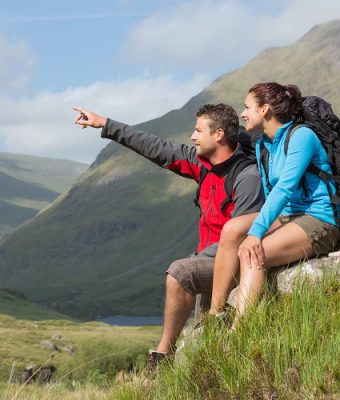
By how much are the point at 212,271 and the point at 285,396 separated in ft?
8.43

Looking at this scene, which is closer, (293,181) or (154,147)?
(293,181)

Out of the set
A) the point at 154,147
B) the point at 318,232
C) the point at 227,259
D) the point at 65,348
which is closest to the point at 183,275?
the point at 227,259

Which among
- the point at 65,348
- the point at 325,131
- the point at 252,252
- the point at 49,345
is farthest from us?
the point at 65,348

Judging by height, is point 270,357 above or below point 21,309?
below

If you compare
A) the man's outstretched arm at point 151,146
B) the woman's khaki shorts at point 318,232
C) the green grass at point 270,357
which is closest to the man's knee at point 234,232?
the woman's khaki shorts at point 318,232

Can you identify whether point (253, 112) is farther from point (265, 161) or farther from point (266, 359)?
point (266, 359)

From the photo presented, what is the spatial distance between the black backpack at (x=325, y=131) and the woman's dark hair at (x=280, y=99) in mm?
86

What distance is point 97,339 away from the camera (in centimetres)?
8431

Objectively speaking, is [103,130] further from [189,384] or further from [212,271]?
[189,384]

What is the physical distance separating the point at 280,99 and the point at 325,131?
22.3 inches

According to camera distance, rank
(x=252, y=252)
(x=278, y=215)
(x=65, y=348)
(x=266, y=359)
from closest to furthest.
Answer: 1. (x=266, y=359)
2. (x=252, y=252)
3. (x=278, y=215)
4. (x=65, y=348)

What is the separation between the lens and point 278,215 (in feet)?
24.8

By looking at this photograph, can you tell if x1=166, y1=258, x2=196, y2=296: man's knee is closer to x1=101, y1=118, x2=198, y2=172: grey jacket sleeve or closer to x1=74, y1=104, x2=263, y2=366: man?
x1=74, y1=104, x2=263, y2=366: man

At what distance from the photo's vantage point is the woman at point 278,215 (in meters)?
7.19
